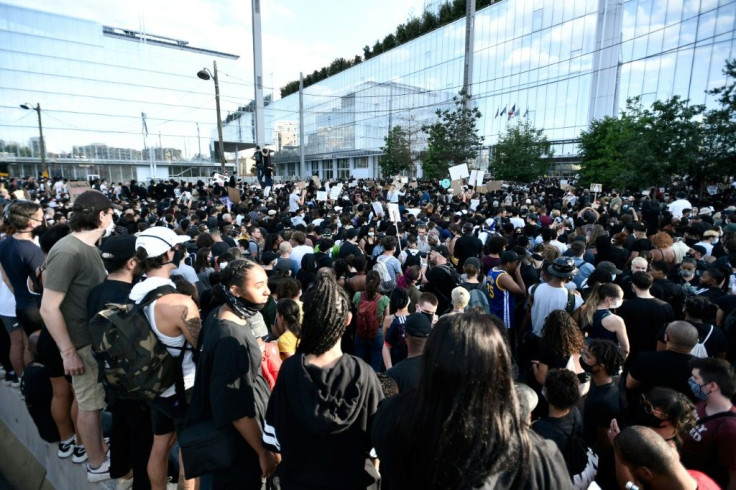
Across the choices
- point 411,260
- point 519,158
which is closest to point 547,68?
point 519,158

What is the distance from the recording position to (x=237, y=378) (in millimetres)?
2117

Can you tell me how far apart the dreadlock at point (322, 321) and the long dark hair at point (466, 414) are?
67 centimetres

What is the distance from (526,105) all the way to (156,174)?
4318 centimetres

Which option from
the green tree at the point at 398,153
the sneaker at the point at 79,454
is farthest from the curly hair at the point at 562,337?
the green tree at the point at 398,153

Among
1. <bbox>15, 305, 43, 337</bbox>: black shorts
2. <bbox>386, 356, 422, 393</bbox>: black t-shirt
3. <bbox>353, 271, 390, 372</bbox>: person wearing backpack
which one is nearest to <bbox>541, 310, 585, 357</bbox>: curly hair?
<bbox>386, 356, 422, 393</bbox>: black t-shirt

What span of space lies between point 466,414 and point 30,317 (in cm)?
447

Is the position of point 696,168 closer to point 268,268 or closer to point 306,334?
point 268,268

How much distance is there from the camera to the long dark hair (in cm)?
127

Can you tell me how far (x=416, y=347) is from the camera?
9.41 feet

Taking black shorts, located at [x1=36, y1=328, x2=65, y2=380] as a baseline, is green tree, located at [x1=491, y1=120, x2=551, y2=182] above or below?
above

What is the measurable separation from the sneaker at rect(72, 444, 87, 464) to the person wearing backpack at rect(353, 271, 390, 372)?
2785 millimetres

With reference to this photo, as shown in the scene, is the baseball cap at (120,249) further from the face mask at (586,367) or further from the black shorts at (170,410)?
the face mask at (586,367)

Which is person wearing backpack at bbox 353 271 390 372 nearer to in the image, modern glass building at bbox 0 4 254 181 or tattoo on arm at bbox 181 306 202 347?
tattoo on arm at bbox 181 306 202 347

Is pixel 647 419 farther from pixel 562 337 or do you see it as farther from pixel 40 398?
pixel 40 398
